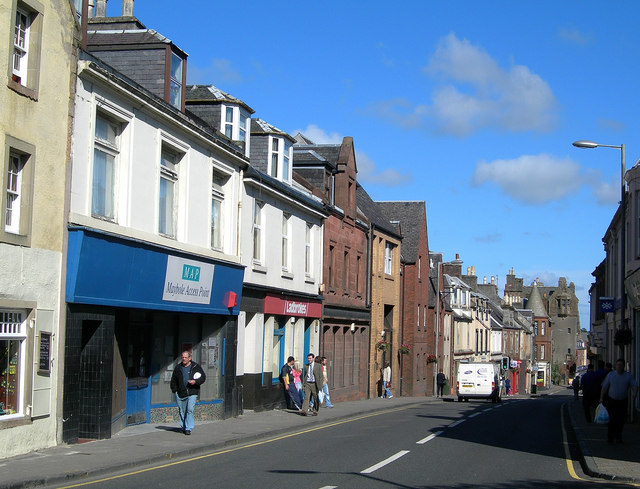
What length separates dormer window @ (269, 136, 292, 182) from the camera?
94.2ft

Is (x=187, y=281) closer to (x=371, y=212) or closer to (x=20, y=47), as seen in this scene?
(x=20, y=47)

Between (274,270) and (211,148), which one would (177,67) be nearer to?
(211,148)

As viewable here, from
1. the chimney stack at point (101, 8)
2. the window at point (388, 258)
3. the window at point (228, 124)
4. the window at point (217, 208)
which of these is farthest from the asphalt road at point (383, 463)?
the window at point (388, 258)

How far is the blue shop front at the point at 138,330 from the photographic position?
52.0 ft

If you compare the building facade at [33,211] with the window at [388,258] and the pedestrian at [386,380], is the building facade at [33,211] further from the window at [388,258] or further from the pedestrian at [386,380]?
the window at [388,258]

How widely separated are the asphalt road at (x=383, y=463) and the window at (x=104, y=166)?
5450 mm

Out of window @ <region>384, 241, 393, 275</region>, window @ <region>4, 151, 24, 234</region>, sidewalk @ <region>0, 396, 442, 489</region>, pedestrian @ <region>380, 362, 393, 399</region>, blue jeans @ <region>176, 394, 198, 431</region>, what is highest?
window @ <region>384, 241, 393, 275</region>

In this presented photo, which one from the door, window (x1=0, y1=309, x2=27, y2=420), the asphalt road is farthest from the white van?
window (x1=0, y1=309, x2=27, y2=420)

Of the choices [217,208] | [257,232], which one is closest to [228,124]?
[217,208]

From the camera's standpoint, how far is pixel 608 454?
15672 mm

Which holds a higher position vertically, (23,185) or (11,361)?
(23,185)

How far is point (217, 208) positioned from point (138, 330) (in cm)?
477

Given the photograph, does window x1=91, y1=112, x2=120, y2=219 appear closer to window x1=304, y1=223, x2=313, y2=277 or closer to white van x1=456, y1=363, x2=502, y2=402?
window x1=304, y1=223, x2=313, y2=277

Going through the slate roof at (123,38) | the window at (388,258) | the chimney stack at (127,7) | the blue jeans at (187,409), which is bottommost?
the blue jeans at (187,409)
